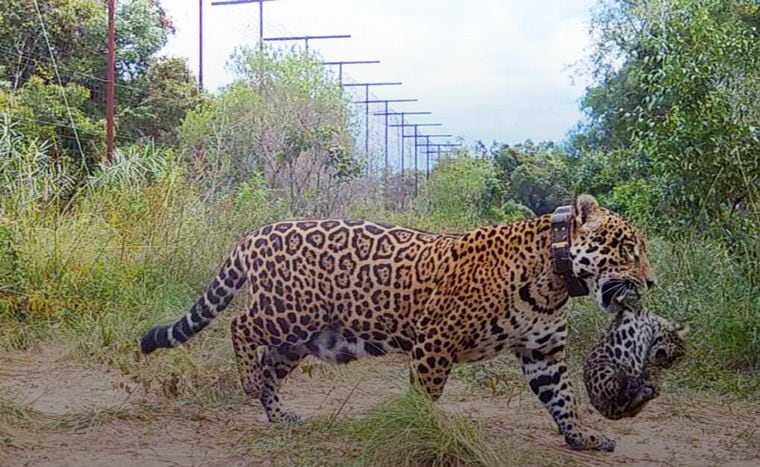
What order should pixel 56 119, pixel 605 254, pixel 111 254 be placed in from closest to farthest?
pixel 605 254
pixel 111 254
pixel 56 119

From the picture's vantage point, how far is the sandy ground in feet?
13.3

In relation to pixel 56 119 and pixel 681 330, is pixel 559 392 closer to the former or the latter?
pixel 681 330

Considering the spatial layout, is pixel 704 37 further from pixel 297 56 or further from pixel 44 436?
pixel 297 56

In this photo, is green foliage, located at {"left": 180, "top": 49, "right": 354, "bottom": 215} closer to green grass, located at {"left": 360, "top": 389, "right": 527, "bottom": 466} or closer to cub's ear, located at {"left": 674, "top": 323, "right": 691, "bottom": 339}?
cub's ear, located at {"left": 674, "top": 323, "right": 691, "bottom": 339}

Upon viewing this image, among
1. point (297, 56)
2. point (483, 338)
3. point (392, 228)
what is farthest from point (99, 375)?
point (297, 56)

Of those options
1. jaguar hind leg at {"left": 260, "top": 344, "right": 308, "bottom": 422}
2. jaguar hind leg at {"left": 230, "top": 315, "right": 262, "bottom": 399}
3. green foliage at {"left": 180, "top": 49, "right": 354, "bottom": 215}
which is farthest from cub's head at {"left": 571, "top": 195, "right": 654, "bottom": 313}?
green foliage at {"left": 180, "top": 49, "right": 354, "bottom": 215}

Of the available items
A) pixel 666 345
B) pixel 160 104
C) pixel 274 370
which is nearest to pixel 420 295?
pixel 274 370

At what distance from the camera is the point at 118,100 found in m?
21.4

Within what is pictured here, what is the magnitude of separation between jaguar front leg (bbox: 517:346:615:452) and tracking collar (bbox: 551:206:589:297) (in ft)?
1.00

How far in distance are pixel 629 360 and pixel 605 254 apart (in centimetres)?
52

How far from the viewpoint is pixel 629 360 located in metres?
4.21

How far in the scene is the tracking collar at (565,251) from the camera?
4078mm

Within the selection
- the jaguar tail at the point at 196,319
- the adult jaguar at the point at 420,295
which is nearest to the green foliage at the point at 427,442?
the adult jaguar at the point at 420,295

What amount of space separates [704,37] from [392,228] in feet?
12.3
